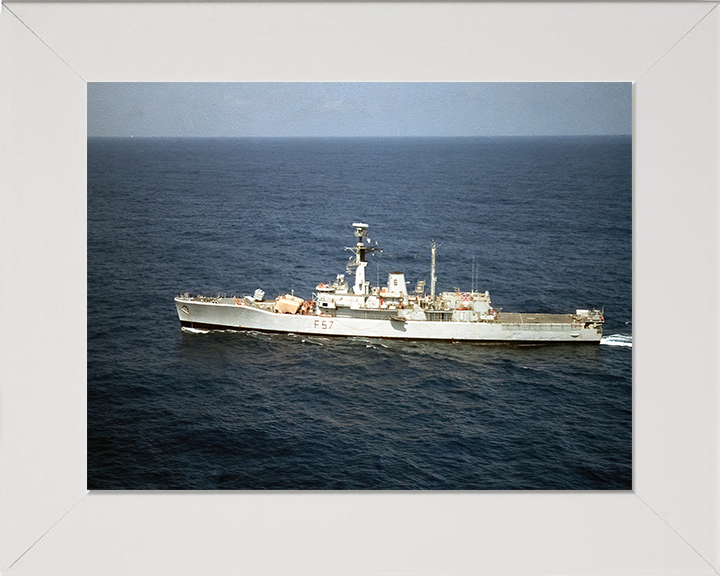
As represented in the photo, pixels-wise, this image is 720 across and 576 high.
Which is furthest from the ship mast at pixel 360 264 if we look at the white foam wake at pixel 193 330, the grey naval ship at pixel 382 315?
the white foam wake at pixel 193 330

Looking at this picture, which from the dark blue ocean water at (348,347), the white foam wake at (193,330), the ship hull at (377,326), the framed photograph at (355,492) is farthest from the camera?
the white foam wake at (193,330)

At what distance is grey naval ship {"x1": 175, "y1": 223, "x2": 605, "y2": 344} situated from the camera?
45.2ft

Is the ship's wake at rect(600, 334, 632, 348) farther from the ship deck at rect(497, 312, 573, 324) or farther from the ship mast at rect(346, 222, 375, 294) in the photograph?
the ship mast at rect(346, 222, 375, 294)

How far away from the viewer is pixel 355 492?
5359 mm

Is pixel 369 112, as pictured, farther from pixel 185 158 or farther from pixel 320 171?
pixel 185 158

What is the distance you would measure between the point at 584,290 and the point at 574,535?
34.7ft

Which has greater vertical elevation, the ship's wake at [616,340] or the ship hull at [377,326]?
the ship hull at [377,326]

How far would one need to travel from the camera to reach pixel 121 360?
40.7ft

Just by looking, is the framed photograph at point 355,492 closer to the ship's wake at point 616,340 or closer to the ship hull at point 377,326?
the ship hull at point 377,326

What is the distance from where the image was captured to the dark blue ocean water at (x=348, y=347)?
919 cm

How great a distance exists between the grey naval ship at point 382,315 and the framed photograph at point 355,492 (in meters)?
8.55
